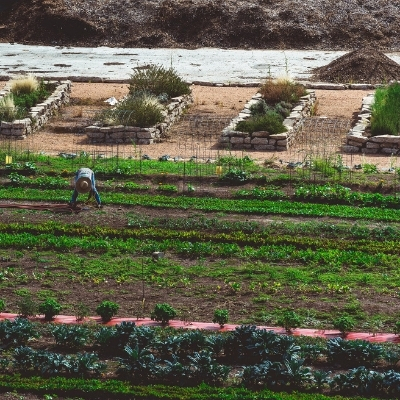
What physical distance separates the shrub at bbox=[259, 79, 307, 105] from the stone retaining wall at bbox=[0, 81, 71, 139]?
Answer: 4.33 meters

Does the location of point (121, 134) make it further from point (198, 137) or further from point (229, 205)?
point (229, 205)

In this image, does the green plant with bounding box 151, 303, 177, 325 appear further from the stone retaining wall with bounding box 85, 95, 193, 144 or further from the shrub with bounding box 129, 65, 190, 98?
the shrub with bounding box 129, 65, 190, 98

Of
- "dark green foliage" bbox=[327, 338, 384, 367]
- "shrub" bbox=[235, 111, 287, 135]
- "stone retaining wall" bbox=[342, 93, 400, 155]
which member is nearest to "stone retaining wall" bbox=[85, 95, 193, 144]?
"shrub" bbox=[235, 111, 287, 135]

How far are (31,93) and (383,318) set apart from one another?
43.1 feet

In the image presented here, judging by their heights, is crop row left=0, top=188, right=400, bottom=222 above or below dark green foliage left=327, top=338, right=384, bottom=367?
above

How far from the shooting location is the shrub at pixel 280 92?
23753 millimetres

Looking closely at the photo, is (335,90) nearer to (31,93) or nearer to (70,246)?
(31,93)

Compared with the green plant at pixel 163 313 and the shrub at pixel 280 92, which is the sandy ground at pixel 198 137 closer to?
the shrub at pixel 280 92

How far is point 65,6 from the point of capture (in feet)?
118

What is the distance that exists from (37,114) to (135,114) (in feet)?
7.72

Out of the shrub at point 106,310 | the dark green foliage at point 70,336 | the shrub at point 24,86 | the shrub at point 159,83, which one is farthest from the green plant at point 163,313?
the shrub at point 24,86

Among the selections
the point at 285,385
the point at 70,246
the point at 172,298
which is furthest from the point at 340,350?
the point at 70,246

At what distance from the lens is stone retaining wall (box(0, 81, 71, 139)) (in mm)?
22031

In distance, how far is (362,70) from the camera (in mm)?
27391
